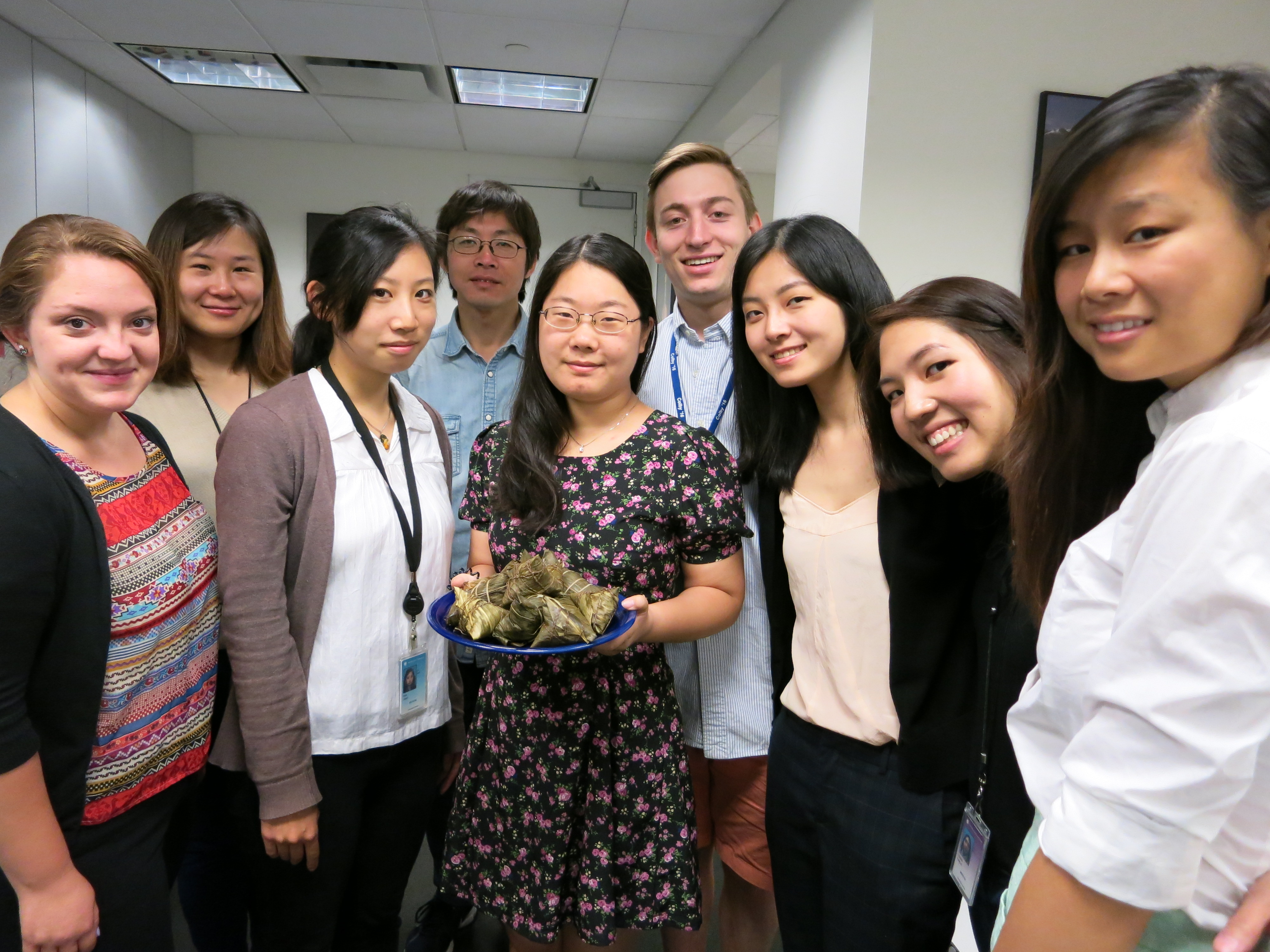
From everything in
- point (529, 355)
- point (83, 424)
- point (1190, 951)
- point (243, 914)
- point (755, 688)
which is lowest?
point (243, 914)

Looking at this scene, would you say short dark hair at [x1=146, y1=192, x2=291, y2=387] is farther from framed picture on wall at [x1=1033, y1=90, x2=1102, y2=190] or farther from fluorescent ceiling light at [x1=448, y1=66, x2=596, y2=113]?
fluorescent ceiling light at [x1=448, y1=66, x2=596, y2=113]

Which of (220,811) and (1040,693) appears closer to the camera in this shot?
(1040,693)

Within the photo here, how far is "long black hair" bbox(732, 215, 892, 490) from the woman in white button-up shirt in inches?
28.9

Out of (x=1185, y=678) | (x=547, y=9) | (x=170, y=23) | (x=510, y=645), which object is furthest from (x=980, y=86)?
(x=170, y=23)

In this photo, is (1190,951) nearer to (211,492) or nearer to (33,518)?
(33,518)

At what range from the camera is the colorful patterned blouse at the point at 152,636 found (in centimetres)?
117

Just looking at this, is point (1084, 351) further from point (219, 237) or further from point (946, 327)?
point (219, 237)

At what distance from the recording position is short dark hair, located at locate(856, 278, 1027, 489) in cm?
118

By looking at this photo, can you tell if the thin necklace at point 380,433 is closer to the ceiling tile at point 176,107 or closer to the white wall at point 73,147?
the white wall at point 73,147

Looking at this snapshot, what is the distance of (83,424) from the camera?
3.97 feet

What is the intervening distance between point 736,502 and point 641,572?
0.80 ft

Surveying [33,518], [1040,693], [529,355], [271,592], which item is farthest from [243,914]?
[1040,693]

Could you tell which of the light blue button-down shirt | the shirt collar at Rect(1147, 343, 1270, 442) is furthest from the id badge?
the shirt collar at Rect(1147, 343, 1270, 442)

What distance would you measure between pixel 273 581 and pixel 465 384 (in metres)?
1.01
